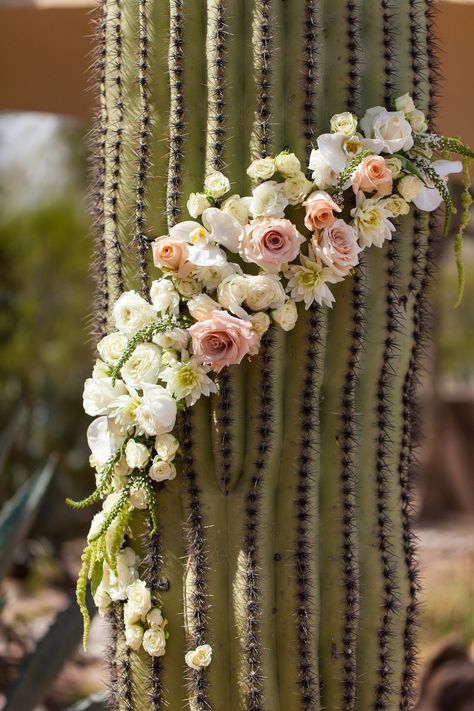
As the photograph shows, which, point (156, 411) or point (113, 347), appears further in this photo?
point (113, 347)

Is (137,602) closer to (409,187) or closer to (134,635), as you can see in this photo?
(134,635)

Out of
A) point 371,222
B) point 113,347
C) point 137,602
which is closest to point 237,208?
point 371,222

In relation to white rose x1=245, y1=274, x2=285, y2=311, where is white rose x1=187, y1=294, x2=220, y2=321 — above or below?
below

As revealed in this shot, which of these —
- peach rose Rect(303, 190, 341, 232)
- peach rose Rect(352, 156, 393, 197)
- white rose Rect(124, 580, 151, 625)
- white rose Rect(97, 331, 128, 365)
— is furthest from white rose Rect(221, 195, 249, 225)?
white rose Rect(124, 580, 151, 625)

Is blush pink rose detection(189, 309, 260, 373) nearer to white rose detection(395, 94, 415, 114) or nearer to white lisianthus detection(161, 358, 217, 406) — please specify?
white lisianthus detection(161, 358, 217, 406)

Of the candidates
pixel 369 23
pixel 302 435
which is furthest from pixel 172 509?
pixel 369 23

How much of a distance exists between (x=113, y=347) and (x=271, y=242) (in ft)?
1.31

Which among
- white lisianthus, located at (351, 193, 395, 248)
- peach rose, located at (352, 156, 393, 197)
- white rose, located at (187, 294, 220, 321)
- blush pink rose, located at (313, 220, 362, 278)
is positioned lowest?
white rose, located at (187, 294, 220, 321)

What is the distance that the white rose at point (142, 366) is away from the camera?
80.4 inches

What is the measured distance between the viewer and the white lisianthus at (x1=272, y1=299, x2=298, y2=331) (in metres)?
1.99

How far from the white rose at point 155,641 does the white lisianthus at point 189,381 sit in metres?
0.46

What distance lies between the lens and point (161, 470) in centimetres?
203

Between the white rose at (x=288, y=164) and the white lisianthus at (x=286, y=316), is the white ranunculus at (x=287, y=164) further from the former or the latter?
the white lisianthus at (x=286, y=316)

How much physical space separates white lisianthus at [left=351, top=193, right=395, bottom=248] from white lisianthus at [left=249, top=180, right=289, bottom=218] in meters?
0.15
